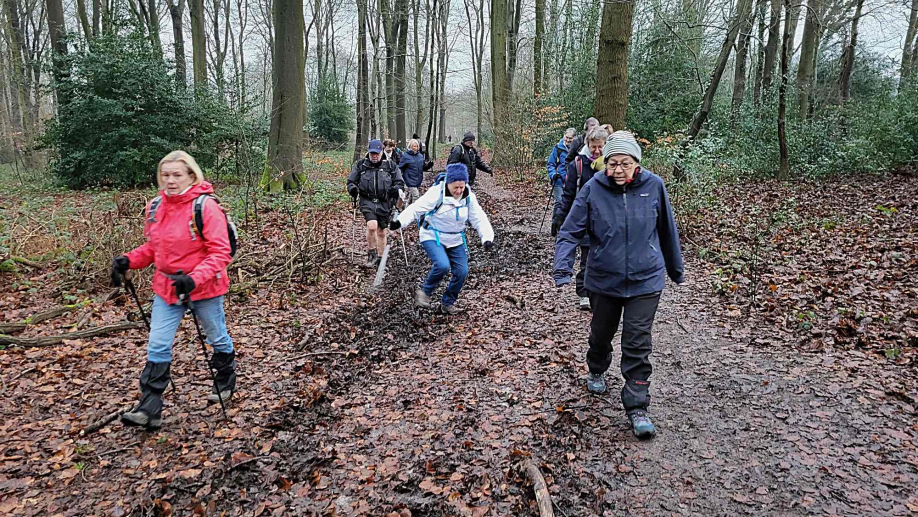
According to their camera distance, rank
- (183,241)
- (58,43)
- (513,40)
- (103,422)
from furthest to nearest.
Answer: (513,40)
(58,43)
(103,422)
(183,241)

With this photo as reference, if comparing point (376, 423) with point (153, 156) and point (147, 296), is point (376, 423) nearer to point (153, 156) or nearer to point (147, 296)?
point (147, 296)

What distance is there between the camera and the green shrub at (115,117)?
15305 mm

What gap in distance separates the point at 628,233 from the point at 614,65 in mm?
8092

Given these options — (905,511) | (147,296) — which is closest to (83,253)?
(147,296)

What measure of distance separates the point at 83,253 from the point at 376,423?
19.1ft

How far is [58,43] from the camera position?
1639 centimetres

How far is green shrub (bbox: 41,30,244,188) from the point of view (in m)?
15.3

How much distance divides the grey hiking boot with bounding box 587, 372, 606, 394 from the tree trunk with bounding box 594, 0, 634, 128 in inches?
289

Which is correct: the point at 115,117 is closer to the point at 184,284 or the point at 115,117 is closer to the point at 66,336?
the point at 66,336

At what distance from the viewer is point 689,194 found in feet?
35.7

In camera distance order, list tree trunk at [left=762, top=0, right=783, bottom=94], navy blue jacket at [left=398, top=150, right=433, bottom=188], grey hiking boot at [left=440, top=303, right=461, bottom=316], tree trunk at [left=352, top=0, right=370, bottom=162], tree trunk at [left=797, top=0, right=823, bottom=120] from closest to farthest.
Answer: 1. grey hiking boot at [left=440, top=303, right=461, bottom=316]
2. navy blue jacket at [left=398, top=150, right=433, bottom=188]
3. tree trunk at [left=797, top=0, right=823, bottom=120]
4. tree trunk at [left=762, top=0, right=783, bottom=94]
5. tree trunk at [left=352, top=0, right=370, bottom=162]

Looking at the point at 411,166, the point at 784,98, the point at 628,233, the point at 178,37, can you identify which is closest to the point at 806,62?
the point at 784,98

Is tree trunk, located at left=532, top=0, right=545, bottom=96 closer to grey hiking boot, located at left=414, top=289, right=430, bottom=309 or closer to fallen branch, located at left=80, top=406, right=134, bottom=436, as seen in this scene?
grey hiking boot, located at left=414, top=289, right=430, bottom=309

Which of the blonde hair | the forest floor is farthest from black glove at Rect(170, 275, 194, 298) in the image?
the forest floor
